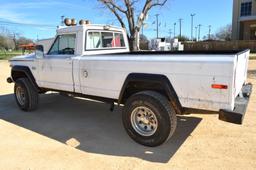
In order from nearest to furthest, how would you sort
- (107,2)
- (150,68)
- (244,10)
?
(150,68) < (107,2) < (244,10)

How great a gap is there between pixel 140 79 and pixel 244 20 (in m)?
51.0

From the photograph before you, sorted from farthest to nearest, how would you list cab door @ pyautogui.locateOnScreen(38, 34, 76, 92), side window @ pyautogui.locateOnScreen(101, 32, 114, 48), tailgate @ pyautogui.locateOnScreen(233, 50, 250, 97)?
side window @ pyautogui.locateOnScreen(101, 32, 114, 48) < cab door @ pyautogui.locateOnScreen(38, 34, 76, 92) < tailgate @ pyautogui.locateOnScreen(233, 50, 250, 97)

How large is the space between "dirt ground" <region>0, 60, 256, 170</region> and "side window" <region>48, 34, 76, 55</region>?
155 centimetres

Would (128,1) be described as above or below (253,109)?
above

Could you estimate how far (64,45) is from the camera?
5.71 metres

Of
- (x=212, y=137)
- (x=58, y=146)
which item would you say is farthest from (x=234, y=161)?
(x=58, y=146)

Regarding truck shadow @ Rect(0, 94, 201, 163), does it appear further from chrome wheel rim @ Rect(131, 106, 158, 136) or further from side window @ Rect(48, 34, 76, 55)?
side window @ Rect(48, 34, 76, 55)

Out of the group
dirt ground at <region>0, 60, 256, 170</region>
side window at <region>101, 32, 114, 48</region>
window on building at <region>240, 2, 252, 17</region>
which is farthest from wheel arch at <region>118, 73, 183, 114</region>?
window on building at <region>240, 2, 252, 17</region>

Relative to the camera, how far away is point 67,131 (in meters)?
5.14

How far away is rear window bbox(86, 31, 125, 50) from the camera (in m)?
5.48

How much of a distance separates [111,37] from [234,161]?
12.9ft

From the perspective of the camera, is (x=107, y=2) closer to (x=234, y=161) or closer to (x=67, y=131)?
(x=67, y=131)

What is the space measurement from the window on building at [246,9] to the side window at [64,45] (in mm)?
50928

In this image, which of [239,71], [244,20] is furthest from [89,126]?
[244,20]
